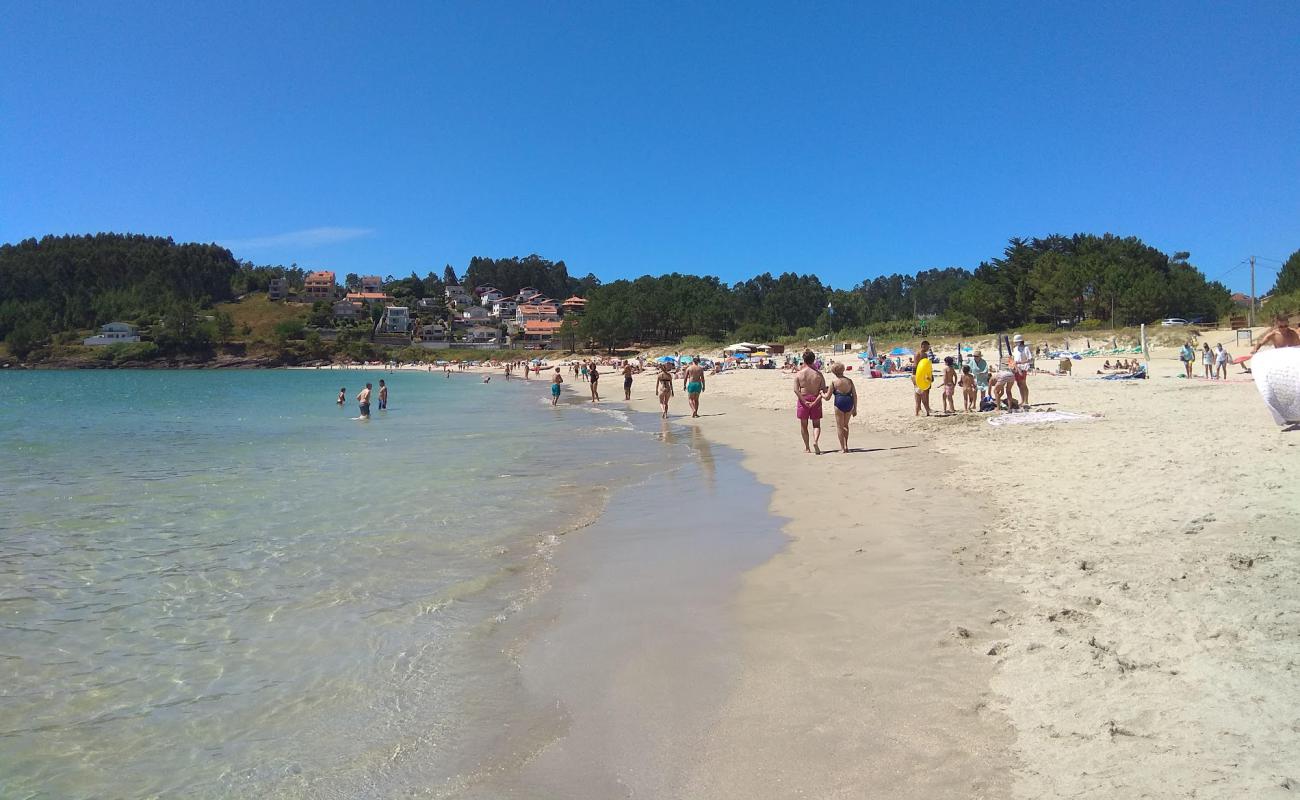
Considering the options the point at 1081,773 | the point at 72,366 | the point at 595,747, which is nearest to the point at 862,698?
the point at 1081,773

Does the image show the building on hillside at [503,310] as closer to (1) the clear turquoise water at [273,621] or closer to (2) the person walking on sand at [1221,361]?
(2) the person walking on sand at [1221,361]

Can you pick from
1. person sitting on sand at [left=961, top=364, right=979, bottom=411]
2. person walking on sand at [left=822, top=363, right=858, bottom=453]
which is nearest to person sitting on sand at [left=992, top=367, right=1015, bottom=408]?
person sitting on sand at [left=961, top=364, right=979, bottom=411]

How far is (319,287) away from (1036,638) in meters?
171

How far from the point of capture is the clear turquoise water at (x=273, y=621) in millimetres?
3523

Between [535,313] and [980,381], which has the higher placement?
[535,313]

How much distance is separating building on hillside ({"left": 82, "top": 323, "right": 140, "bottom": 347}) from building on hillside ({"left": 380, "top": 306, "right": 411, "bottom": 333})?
38.1m

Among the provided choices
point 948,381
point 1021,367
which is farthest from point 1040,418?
point 948,381

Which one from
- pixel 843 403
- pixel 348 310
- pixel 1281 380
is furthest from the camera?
pixel 348 310

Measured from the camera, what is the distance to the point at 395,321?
13625 cm

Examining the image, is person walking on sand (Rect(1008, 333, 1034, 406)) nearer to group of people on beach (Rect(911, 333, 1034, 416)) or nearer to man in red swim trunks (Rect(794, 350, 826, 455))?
group of people on beach (Rect(911, 333, 1034, 416))

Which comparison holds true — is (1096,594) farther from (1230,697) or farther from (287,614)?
(287,614)

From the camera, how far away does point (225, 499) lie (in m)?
10.3

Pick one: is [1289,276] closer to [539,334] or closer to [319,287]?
[539,334]

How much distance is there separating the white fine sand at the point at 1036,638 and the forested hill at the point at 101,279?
500ft
